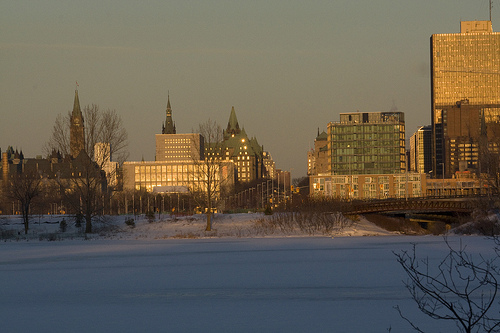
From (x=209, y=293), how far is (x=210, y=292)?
251 millimetres

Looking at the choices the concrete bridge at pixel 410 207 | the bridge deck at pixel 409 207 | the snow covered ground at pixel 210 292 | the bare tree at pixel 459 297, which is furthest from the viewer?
the bridge deck at pixel 409 207

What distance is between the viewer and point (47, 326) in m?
16.7

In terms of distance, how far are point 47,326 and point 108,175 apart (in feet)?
170

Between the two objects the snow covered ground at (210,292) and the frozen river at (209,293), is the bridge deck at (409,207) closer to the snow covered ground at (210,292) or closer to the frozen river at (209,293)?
the snow covered ground at (210,292)

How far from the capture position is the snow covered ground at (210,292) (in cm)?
1670

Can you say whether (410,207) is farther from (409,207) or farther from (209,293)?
(209,293)

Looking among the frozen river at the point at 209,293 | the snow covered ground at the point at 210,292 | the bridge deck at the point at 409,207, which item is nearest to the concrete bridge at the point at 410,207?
the bridge deck at the point at 409,207

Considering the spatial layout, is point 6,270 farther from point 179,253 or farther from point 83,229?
point 83,229

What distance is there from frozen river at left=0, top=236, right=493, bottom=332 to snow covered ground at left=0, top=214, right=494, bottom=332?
0.03 meters

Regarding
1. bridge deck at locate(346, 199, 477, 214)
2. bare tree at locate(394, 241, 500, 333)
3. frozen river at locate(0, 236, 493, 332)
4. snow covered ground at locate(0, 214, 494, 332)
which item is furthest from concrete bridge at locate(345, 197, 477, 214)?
bare tree at locate(394, 241, 500, 333)

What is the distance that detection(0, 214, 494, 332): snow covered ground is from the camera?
16703 mm

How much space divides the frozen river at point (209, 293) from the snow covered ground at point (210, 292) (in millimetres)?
32

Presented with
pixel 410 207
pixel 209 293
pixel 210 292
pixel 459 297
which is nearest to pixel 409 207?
pixel 410 207

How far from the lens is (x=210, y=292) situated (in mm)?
22266
